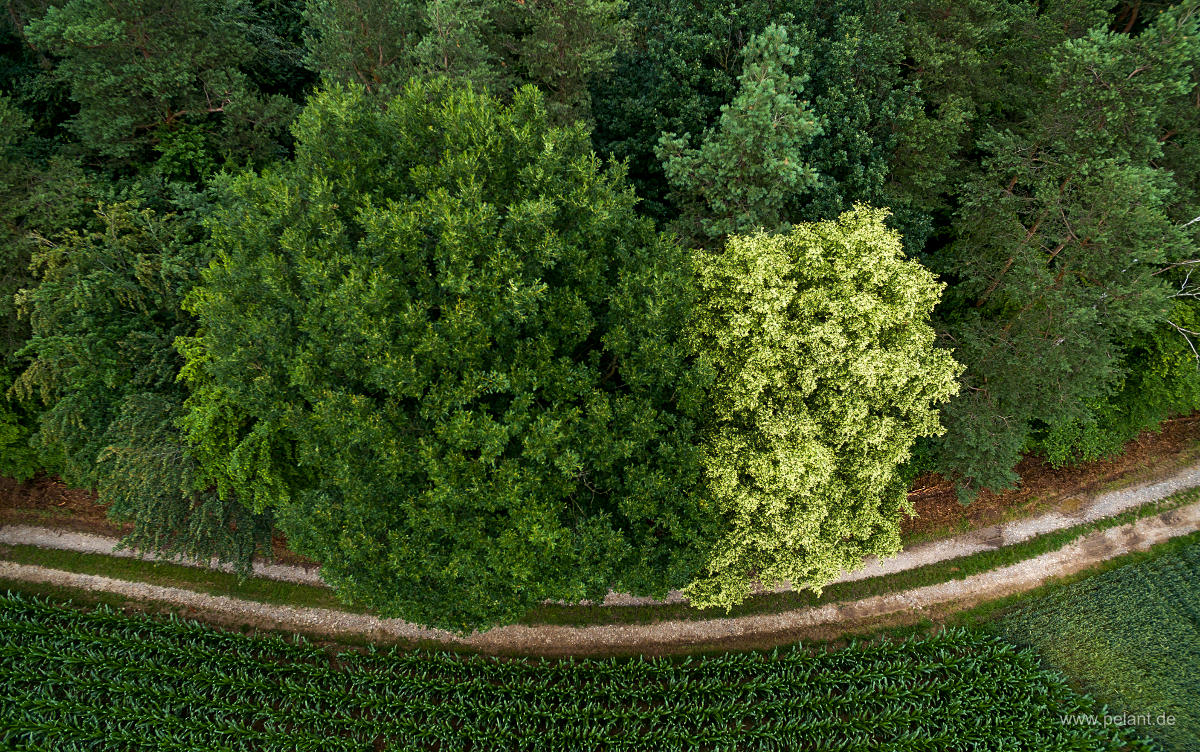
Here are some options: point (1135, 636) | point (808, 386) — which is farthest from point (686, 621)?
point (1135, 636)

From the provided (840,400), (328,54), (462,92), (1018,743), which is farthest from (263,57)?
(1018,743)

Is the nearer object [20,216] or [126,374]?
[20,216]

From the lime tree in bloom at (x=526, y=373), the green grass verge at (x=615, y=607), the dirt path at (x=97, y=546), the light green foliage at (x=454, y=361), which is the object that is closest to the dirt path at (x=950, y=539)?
the dirt path at (x=97, y=546)

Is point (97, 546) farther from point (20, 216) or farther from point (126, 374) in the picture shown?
point (20, 216)

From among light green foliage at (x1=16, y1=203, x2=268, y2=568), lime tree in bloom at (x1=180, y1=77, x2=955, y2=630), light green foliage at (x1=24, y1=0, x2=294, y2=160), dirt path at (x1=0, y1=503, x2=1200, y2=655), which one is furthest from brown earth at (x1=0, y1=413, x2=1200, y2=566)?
light green foliage at (x1=24, y1=0, x2=294, y2=160)

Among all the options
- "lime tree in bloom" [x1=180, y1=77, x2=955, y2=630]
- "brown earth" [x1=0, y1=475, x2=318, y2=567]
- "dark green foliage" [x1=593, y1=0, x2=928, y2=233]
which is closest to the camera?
"lime tree in bloom" [x1=180, y1=77, x2=955, y2=630]

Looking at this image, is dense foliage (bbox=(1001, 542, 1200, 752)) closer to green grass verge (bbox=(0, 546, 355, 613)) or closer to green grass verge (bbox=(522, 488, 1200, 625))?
green grass verge (bbox=(522, 488, 1200, 625))

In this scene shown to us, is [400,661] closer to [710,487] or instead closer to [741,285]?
[710,487]
